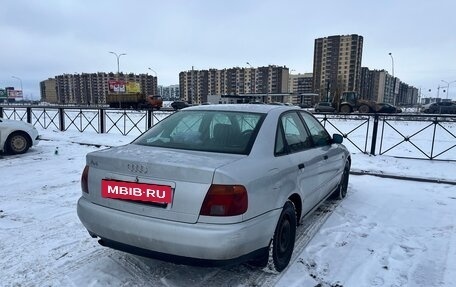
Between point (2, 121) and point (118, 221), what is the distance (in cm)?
800

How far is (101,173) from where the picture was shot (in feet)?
8.94

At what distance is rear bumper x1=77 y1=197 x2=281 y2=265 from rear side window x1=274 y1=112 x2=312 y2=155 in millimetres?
678

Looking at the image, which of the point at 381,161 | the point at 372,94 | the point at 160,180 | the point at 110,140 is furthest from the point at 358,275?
the point at 372,94

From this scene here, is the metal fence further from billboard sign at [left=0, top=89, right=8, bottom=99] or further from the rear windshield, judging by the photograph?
billboard sign at [left=0, top=89, right=8, bottom=99]

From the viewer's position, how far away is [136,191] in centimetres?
252

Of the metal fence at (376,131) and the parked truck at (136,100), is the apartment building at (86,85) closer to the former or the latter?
the parked truck at (136,100)

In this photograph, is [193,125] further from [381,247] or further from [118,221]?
[381,247]

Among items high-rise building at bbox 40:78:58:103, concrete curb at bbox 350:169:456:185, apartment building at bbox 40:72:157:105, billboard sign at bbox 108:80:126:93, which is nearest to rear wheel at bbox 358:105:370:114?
concrete curb at bbox 350:169:456:185

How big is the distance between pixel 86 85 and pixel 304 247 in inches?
3995

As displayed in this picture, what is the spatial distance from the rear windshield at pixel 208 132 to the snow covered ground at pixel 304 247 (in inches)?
44.9

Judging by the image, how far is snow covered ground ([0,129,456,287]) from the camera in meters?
2.88

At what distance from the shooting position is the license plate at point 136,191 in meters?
2.41

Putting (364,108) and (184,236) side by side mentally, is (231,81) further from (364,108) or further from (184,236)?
(184,236)

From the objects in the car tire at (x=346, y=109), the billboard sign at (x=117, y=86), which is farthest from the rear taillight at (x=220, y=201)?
the billboard sign at (x=117, y=86)
